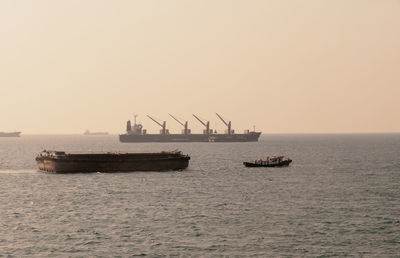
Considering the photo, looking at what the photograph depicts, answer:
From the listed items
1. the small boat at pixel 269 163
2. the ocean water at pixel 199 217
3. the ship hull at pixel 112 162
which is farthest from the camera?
the small boat at pixel 269 163

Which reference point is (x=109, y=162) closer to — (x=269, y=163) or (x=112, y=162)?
(x=112, y=162)

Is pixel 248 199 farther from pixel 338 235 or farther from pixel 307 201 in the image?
pixel 338 235

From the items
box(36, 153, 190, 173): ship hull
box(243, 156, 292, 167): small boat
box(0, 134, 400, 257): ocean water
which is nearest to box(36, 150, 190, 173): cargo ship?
box(36, 153, 190, 173): ship hull

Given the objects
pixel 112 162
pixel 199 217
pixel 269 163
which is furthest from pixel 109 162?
pixel 199 217

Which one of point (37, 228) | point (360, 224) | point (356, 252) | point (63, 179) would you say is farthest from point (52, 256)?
point (63, 179)

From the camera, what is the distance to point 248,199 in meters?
65.8

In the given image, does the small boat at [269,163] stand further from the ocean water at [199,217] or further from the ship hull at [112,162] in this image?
the ocean water at [199,217]

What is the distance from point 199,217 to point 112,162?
50.9m

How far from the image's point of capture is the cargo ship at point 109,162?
9794 centimetres

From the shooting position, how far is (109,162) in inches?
3949

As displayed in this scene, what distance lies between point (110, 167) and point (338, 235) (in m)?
63.6

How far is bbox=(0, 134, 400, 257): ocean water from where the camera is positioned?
39688 mm

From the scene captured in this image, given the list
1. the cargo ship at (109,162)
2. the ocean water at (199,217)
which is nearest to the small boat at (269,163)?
the cargo ship at (109,162)

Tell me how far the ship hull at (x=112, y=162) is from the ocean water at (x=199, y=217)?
622cm
